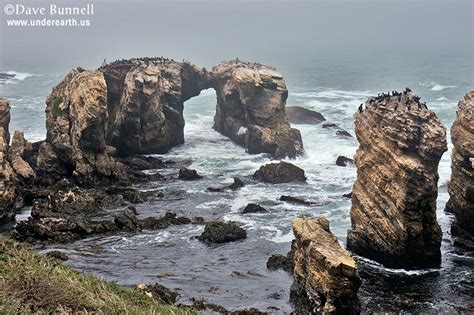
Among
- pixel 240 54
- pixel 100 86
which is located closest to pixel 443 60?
pixel 240 54

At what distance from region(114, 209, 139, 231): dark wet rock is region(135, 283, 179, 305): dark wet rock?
10103 mm

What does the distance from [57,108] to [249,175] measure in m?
18.1

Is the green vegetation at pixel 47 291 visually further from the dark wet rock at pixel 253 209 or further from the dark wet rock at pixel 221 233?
the dark wet rock at pixel 253 209

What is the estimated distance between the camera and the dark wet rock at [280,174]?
174ft

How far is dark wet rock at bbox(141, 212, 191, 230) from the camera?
134 ft

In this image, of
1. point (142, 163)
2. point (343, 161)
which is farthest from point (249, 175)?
point (142, 163)

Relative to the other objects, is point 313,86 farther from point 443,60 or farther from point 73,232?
point 73,232

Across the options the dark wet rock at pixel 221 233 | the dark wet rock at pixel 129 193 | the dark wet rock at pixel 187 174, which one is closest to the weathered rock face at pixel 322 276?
the dark wet rock at pixel 221 233

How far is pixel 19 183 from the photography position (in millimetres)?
46781

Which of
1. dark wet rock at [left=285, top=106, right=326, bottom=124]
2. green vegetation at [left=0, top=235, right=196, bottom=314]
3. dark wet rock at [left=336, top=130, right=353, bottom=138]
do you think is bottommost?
dark wet rock at [left=336, top=130, right=353, bottom=138]

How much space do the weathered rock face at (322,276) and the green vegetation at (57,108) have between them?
98.2 ft

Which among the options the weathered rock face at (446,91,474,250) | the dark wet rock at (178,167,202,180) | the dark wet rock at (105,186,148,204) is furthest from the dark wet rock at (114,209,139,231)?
the weathered rock face at (446,91,474,250)

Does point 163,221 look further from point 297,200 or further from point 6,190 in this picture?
point 297,200

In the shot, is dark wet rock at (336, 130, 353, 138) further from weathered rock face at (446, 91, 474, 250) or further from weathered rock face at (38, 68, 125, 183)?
weathered rock face at (38, 68, 125, 183)
